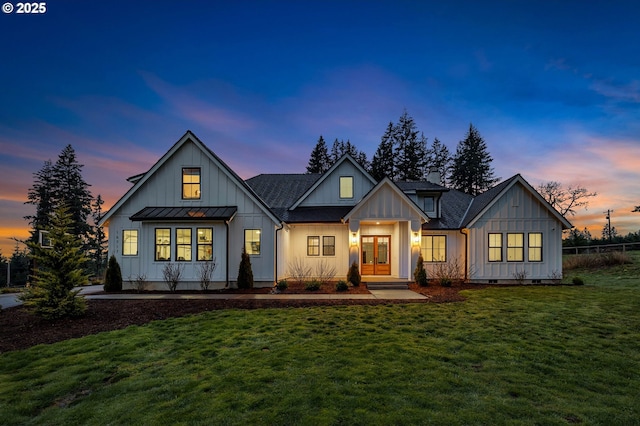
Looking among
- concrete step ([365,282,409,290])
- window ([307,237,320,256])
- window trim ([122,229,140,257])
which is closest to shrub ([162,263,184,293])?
window trim ([122,229,140,257])

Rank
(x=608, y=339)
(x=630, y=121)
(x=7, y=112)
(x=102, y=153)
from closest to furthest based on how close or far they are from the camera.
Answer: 1. (x=608, y=339)
2. (x=7, y=112)
3. (x=630, y=121)
4. (x=102, y=153)

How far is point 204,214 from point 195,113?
9.93 meters

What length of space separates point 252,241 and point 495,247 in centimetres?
1329

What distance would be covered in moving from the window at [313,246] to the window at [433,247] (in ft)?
19.9

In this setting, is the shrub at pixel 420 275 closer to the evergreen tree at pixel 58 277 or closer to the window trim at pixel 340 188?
the window trim at pixel 340 188

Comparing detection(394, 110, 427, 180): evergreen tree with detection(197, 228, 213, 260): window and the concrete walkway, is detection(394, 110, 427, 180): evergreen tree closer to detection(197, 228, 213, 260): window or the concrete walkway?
the concrete walkway

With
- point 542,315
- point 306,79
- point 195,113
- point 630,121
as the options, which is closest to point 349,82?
point 306,79

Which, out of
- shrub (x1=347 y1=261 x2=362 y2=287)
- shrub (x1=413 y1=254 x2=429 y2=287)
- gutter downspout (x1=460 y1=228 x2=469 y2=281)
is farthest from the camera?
gutter downspout (x1=460 y1=228 x2=469 y2=281)

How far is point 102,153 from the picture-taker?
2203 centimetres

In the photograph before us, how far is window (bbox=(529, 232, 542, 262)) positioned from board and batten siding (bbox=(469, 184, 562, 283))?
0.58 feet

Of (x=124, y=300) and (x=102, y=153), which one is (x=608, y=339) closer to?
(x=124, y=300)

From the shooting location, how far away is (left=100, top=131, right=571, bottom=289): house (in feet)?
49.3

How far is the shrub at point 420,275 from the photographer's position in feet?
49.9

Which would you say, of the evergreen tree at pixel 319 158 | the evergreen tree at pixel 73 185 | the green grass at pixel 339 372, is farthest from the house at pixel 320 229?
the evergreen tree at pixel 73 185
